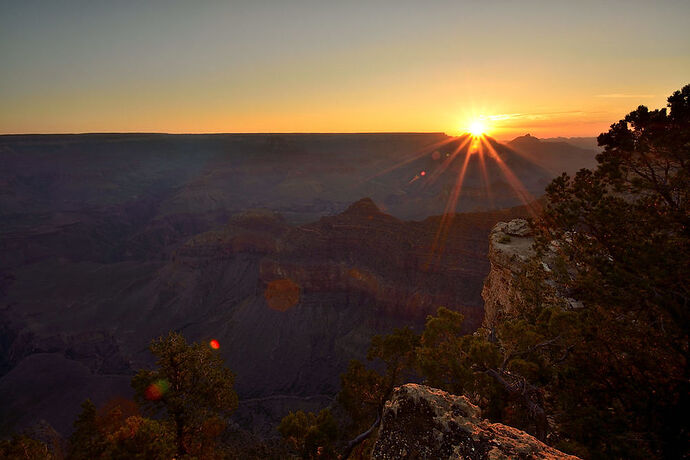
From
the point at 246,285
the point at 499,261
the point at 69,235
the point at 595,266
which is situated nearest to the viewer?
the point at 595,266

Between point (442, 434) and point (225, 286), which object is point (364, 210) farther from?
point (442, 434)

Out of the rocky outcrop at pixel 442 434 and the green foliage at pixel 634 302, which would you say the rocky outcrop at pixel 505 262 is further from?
the rocky outcrop at pixel 442 434

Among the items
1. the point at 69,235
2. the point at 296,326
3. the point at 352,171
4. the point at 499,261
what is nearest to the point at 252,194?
the point at 352,171

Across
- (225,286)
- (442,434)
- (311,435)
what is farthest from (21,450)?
(225,286)

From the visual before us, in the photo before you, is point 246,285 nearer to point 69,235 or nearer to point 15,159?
point 69,235

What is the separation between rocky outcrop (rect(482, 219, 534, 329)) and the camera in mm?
16562

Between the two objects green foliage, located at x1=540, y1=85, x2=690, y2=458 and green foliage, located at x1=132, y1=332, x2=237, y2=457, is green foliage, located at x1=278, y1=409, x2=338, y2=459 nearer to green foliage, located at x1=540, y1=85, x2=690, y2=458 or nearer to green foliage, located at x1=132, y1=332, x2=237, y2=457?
green foliage, located at x1=132, y1=332, x2=237, y2=457

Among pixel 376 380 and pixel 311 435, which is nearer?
pixel 311 435

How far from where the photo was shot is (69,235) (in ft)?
326

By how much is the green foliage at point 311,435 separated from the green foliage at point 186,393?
2248mm

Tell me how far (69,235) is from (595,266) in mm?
128022

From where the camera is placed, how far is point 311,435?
1140 centimetres

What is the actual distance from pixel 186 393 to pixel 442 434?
32.4ft

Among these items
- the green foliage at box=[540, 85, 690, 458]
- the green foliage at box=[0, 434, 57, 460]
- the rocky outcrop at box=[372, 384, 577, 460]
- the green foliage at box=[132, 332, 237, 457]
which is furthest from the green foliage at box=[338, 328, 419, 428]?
the green foliage at box=[0, 434, 57, 460]
